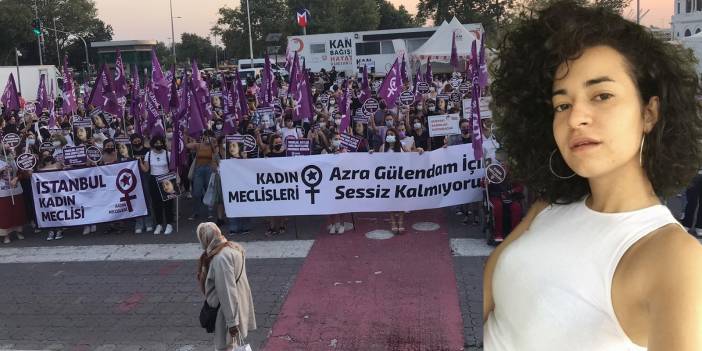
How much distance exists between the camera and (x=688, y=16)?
61938 mm

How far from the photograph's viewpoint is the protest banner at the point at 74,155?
1039 cm

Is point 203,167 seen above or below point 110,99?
below

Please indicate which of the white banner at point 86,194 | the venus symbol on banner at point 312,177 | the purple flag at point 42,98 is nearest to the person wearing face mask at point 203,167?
the white banner at point 86,194

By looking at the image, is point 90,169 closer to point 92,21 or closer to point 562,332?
point 562,332

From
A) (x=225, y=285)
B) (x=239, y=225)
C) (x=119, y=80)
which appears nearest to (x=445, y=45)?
(x=119, y=80)

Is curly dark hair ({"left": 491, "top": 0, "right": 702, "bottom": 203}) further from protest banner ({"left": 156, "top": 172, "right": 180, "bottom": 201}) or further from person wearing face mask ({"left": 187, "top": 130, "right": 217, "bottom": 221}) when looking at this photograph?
person wearing face mask ({"left": 187, "top": 130, "right": 217, "bottom": 221})

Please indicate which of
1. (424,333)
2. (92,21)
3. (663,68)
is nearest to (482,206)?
(424,333)

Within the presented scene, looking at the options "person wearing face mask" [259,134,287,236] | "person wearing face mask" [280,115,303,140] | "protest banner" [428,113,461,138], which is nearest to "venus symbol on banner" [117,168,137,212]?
"person wearing face mask" [259,134,287,236]

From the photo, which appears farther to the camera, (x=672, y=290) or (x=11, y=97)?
(x=11, y=97)

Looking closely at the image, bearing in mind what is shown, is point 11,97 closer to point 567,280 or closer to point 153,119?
point 153,119

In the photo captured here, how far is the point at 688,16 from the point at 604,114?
7252cm

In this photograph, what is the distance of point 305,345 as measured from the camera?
5562mm

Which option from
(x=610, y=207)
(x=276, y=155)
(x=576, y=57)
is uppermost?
(x=576, y=57)

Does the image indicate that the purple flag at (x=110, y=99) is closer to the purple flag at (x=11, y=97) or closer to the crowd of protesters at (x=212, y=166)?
the crowd of protesters at (x=212, y=166)
